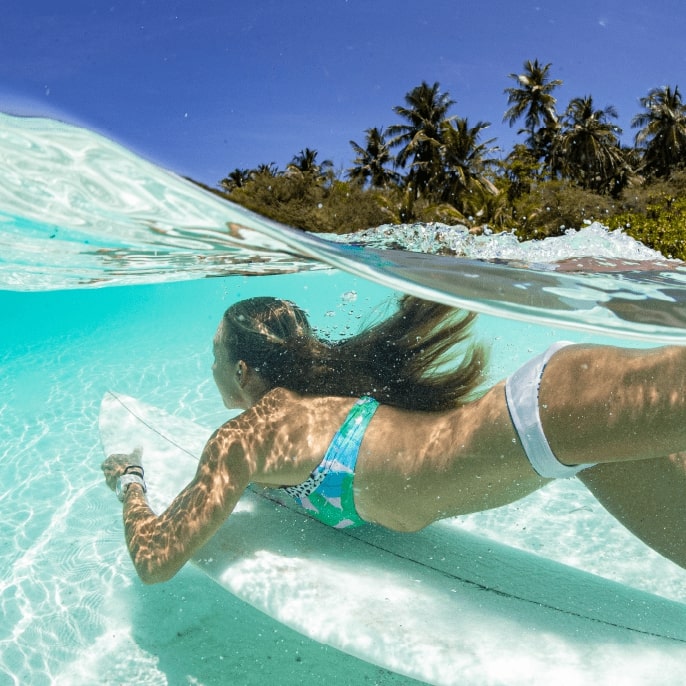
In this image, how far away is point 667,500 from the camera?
9.93 feet

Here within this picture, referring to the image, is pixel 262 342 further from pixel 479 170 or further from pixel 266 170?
pixel 479 170

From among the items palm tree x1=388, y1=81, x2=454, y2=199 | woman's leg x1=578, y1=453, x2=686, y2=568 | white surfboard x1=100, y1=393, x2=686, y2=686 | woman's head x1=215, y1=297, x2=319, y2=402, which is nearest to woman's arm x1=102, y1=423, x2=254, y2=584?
white surfboard x1=100, y1=393, x2=686, y2=686

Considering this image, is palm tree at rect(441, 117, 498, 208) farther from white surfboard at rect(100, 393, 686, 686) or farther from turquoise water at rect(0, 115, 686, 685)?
white surfboard at rect(100, 393, 686, 686)

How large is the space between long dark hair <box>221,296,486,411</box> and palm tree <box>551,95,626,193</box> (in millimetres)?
2923

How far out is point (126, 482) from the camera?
3760mm

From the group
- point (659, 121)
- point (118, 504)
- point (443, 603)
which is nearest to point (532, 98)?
point (659, 121)

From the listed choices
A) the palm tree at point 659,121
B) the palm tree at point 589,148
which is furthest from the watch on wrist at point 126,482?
the palm tree at point 659,121

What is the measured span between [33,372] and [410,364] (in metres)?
9.52

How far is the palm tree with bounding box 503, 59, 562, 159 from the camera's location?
14.2 ft

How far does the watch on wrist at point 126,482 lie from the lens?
12.2 feet

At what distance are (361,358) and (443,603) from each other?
51.6 inches

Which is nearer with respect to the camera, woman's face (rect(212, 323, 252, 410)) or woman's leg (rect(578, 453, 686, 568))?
woman's leg (rect(578, 453, 686, 568))

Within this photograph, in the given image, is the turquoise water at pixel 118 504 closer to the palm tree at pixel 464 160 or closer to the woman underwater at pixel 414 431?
the woman underwater at pixel 414 431

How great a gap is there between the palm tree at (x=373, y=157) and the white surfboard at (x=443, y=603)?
2.50 metres
